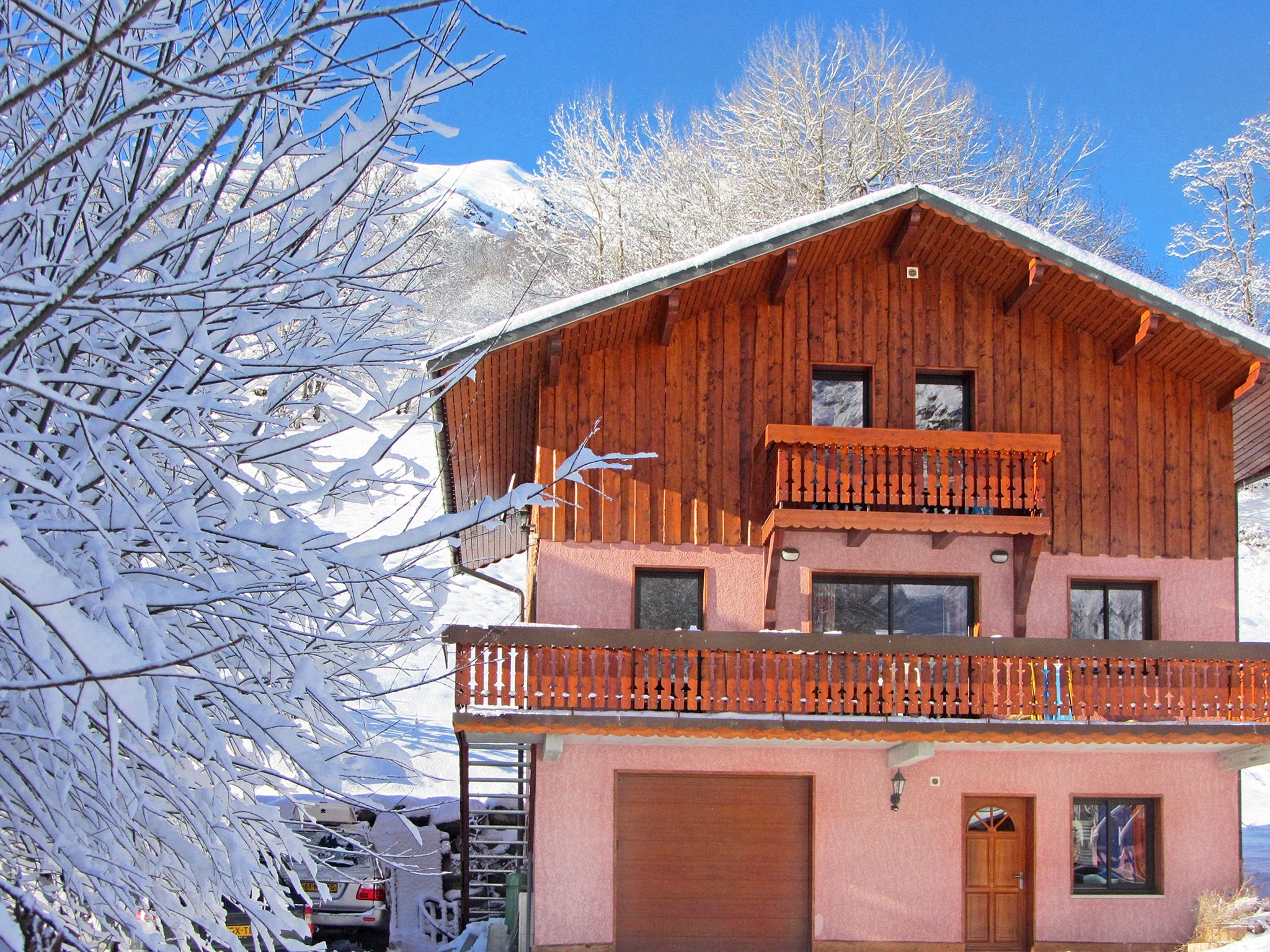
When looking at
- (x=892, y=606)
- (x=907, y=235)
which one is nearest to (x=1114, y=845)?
(x=892, y=606)

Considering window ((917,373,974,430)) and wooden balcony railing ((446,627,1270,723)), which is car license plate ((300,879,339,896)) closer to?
wooden balcony railing ((446,627,1270,723))

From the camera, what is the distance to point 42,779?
4.45 m

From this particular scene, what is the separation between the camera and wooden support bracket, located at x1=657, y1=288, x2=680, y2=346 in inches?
592

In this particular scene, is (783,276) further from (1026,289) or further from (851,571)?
(851,571)

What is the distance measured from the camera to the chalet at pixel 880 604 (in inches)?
562

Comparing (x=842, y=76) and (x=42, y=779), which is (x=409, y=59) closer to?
(x=42, y=779)

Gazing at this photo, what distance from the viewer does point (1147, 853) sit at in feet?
51.3

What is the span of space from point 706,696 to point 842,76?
32.5m

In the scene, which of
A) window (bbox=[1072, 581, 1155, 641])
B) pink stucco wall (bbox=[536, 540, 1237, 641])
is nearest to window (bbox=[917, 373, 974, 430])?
pink stucco wall (bbox=[536, 540, 1237, 641])

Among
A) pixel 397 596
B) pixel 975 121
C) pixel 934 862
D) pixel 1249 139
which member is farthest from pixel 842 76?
pixel 397 596

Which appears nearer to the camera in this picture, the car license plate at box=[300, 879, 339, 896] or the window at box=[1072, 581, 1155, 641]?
the car license plate at box=[300, 879, 339, 896]

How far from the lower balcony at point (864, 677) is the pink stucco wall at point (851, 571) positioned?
4.26ft

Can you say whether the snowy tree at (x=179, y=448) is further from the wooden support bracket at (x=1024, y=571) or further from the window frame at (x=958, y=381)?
the window frame at (x=958, y=381)

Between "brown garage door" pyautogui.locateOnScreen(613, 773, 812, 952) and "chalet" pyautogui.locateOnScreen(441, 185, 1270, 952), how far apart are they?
3 cm
